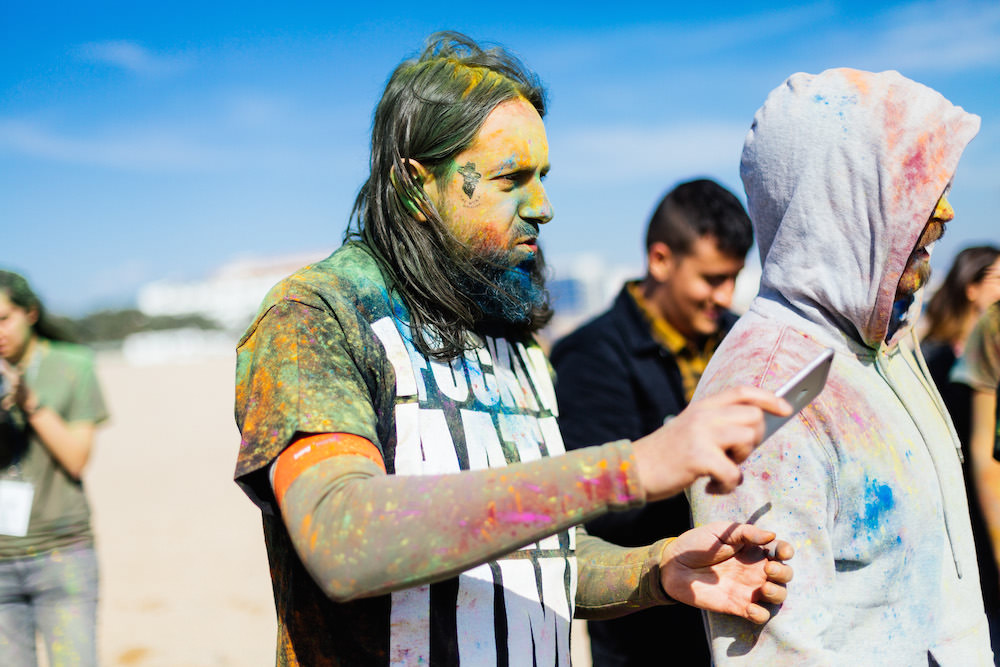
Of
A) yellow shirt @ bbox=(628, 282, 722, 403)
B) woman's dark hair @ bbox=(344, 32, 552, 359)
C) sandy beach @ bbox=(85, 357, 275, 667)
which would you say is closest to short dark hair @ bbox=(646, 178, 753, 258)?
yellow shirt @ bbox=(628, 282, 722, 403)

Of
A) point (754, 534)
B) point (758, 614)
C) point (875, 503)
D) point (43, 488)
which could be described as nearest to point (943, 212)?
point (875, 503)

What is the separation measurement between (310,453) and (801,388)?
73cm

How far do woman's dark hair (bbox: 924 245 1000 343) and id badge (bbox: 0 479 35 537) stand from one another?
172 inches

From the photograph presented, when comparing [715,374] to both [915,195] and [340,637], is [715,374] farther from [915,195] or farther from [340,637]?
[340,637]

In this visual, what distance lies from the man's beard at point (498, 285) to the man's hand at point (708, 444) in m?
0.70

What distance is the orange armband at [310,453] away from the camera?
3.87 ft

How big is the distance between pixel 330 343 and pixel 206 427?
49.9 ft

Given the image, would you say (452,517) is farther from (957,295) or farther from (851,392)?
(957,295)

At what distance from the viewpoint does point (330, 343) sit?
1.32m

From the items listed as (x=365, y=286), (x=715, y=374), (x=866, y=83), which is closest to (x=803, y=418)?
(x=715, y=374)

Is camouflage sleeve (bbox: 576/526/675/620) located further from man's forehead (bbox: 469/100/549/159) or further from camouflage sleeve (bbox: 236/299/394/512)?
man's forehead (bbox: 469/100/549/159)

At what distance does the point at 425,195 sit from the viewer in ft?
5.44

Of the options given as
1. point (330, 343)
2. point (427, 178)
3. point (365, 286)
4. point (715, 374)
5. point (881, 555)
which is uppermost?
point (427, 178)

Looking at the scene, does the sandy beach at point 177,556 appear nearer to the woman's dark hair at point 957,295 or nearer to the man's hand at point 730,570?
the man's hand at point 730,570
